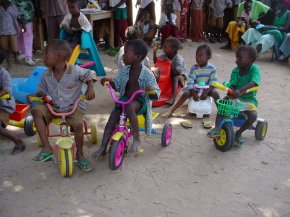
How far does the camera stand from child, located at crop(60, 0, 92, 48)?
5.83m

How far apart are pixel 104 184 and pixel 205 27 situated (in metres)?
7.63

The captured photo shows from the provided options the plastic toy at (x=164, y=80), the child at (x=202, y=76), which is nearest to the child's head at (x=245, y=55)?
the child at (x=202, y=76)

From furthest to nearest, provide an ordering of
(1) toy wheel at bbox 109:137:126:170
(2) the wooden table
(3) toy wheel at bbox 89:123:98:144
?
1. (2) the wooden table
2. (3) toy wheel at bbox 89:123:98:144
3. (1) toy wheel at bbox 109:137:126:170

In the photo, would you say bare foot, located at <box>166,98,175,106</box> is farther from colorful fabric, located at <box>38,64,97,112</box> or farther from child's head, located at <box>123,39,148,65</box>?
colorful fabric, located at <box>38,64,97,112</box>

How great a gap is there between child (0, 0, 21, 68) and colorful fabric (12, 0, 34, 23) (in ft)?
0.79

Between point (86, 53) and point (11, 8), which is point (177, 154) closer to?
point (86, 53)

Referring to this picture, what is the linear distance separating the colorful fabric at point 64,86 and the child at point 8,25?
3396 millimetres

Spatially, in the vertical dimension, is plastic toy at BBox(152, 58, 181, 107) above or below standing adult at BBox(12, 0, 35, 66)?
below

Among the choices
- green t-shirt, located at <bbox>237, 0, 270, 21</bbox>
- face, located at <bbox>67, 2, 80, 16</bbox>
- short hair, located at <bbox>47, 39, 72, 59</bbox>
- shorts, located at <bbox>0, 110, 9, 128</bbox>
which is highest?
face, located at <bbox>67, 2, 80, 16</bbox>

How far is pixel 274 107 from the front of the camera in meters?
5.30

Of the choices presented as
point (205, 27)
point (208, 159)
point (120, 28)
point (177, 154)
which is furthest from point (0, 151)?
point (205, 27)

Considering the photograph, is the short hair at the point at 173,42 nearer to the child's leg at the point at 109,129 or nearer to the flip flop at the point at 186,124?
the flip flop at the point at 186,124

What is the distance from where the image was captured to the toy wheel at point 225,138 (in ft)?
12.5

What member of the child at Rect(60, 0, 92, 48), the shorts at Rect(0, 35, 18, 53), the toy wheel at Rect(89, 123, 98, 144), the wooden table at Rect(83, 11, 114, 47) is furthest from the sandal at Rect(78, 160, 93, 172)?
the wooden table at Rect(83, 11, 114, 47)
